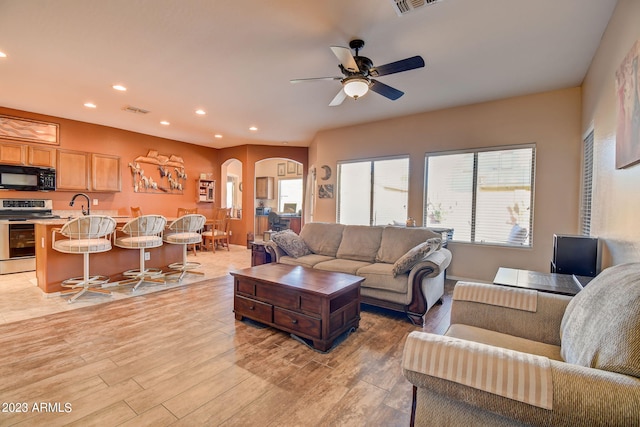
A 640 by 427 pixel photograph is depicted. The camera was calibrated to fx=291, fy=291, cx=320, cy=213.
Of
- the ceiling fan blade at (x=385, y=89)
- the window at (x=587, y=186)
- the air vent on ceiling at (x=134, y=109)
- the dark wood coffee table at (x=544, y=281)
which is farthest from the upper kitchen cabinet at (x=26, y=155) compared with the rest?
the window at (x=587, y=186)

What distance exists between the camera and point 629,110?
6.21 ft

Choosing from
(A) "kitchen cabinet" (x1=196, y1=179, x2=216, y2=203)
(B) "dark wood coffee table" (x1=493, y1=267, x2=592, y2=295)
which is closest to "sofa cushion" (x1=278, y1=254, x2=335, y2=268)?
(B) "dark wood coffee table" (x1=493, y1=267, x2=592, y2=295)

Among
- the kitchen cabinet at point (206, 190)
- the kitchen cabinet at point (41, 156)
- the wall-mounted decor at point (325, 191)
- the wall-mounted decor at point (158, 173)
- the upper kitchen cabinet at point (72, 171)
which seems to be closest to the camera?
the kitchen cabinet at point (41, 156)

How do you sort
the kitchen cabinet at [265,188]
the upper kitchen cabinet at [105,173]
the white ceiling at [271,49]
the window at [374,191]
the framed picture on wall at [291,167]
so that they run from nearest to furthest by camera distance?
1. the white ceiling at [271,49]
2. the window at [374,191]
3. the upper kitchen cabinet at [105,173]
4. the framed picture on wall at [291,167]
5. the kitchen cabinet at [265,188]

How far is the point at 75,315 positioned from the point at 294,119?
4.24 meters

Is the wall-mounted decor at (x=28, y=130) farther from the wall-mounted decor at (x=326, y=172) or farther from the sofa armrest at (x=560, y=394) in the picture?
the sofa armrest at (x=560, y=394)

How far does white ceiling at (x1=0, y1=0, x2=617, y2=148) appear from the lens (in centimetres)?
238

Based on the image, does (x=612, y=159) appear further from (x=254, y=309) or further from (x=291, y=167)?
(x=291, y=167)

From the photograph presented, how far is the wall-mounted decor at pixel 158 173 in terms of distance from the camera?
6645mm

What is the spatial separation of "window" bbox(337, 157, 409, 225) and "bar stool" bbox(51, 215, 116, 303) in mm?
3965

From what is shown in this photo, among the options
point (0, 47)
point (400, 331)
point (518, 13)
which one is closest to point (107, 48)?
point (0, 47)

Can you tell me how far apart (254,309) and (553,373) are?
2.46m

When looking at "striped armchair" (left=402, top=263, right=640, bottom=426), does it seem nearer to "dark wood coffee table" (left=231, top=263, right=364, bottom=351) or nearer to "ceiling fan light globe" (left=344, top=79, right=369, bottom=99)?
"dark wood coffee table" (left=231, top=263, right=364, bottom=351)

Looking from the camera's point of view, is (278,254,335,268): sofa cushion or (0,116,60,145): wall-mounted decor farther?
(0,116,60,145): wall-mounted decor
